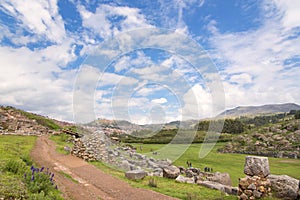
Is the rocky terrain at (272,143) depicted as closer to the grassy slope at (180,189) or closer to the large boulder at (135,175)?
the grassy slope at (180,189)

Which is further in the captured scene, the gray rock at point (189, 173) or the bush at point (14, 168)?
the gray rock at point (189, 173)

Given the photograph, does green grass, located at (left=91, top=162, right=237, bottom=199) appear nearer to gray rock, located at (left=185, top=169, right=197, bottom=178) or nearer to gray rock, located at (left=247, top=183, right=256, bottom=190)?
gray rock, located at (left=247, top=183, right=256, bottom=190)

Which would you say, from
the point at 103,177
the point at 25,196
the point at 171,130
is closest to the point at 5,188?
the point at 25,196

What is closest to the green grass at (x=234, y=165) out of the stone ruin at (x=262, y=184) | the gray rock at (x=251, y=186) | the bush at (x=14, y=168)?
the stone ruin at (x=262, y=184)

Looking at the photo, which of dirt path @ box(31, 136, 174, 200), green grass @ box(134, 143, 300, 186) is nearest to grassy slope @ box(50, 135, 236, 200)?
dirt path @ box(31, 136, 174, 200)

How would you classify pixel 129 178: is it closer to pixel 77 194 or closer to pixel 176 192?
pixel 176 192

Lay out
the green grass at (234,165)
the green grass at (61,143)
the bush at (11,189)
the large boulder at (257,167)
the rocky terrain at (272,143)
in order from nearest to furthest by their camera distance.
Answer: the bush at (11,189) < the large boulder at (257,167) < the green grass at (234,165) < the green grass at (61,143) < the rocky terrain at (272,143)

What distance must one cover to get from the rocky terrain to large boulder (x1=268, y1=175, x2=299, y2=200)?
30580mm

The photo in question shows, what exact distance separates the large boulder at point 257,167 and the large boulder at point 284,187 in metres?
0.57

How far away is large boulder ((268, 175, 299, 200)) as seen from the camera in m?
10.4

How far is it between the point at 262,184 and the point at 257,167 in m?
0.76

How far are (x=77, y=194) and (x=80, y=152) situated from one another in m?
11.3

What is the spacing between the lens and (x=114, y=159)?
20.0m

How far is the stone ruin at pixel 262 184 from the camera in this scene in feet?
34.1
